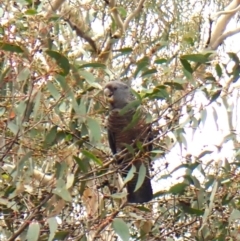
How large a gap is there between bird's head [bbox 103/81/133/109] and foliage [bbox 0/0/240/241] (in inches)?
6.9

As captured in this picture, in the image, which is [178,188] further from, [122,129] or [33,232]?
[122,129]

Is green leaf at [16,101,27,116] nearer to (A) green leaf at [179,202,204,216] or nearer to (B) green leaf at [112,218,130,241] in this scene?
(B) green leaf at [112,218,130,241]

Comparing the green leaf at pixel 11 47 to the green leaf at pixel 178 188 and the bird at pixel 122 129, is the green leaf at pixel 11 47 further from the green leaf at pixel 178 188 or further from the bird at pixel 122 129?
the bird at pixel 122 129

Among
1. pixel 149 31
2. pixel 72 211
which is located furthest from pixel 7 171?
pixel 149 31

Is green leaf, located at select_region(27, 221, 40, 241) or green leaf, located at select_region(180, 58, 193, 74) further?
green leaf, located at select_region(180, 58, 193, 74)

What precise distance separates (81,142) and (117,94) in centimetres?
78

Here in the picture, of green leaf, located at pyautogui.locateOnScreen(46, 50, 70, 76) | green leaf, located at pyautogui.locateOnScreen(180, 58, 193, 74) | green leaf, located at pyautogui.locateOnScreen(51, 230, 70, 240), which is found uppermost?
green leaf, located at pyautogui.locateOnScreen(180, 58, 193, 74)

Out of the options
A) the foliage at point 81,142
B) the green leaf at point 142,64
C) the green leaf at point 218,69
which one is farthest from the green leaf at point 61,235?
the green leaf at point 218,69

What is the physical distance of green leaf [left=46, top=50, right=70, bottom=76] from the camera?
1.92m

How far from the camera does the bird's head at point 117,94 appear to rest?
2854mm

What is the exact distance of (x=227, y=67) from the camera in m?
2.32

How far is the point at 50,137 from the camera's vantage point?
6.81ft

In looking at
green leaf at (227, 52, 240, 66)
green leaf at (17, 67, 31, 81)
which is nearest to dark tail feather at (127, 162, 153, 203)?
green leaf at (227, 52, 240, 66)

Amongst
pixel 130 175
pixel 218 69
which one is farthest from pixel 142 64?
pixel 130 175
